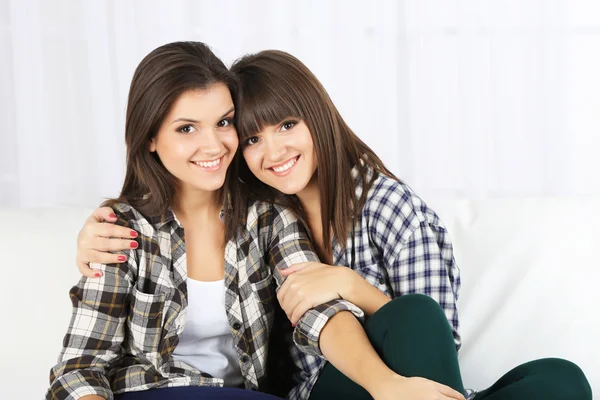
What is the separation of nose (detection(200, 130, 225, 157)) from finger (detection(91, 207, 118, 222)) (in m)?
0.22

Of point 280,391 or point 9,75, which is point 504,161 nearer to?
point 280,391

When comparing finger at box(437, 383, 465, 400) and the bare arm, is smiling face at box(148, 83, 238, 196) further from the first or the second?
finger at box(437, 383, 465, 400)

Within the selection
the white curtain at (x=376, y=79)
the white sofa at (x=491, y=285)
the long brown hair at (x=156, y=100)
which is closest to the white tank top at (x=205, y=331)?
the long brown hair at (x=156, y=100)

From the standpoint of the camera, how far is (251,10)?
3.07 meters

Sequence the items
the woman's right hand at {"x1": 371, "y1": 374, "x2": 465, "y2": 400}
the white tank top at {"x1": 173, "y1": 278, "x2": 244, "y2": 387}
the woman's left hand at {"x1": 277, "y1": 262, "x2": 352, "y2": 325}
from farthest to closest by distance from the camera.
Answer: the white tank top at {"x1": 173, "y1": 278, "x2": 244, "y2": 387} → the woman's left hand at {"x1": 277, "y1": 262, "x2": 352, "y2": 325} → the woman's right hand at {"x1": 371, "y1": 374, "x2": 465, "y2": 400}

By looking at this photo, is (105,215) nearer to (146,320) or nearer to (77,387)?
(146,320)

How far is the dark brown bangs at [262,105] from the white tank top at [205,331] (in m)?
0.34

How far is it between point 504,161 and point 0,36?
219 cm

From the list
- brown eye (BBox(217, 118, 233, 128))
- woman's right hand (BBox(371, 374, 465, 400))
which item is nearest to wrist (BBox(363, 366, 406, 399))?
woman's right hand (BBox(371, 374, 465, 400))

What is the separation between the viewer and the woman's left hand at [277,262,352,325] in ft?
4.92

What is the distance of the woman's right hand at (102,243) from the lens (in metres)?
1.46

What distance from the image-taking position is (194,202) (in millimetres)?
1664

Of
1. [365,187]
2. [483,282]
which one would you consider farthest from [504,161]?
[365,187]

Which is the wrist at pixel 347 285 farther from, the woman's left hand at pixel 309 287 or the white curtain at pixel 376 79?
the white curtain at pixel 376 79
